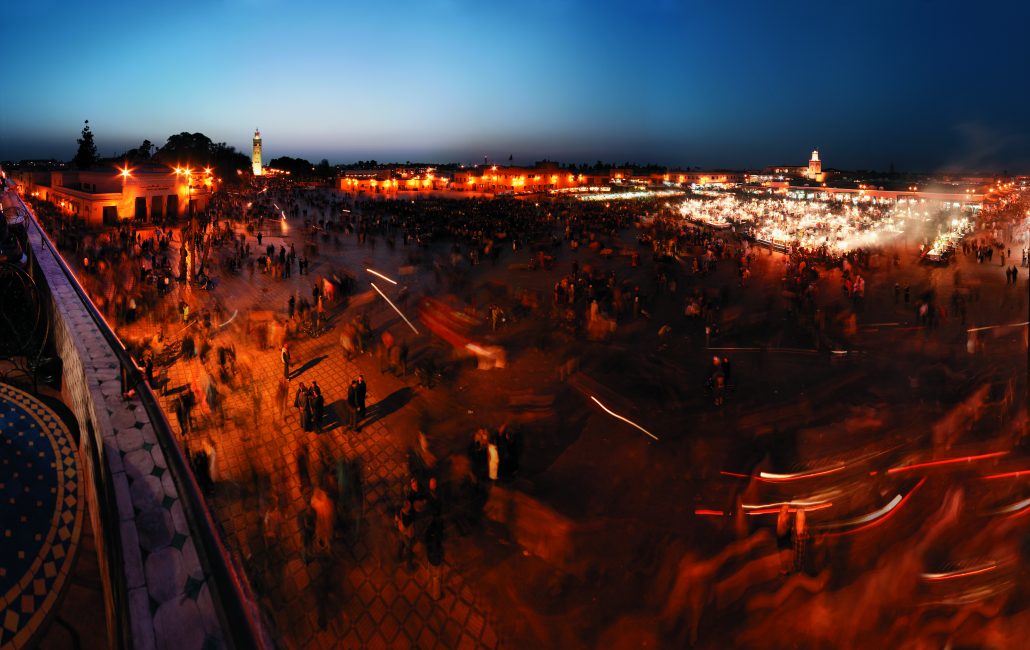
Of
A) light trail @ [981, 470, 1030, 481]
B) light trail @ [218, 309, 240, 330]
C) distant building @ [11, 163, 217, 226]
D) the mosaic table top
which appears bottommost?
light trail @ [981, 470, 1030, 481]

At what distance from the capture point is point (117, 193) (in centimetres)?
2930

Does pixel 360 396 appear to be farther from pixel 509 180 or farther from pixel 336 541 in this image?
pixel 509 180

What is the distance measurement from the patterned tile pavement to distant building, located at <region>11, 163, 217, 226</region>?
1089 inches

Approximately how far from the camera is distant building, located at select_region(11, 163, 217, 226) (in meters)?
28.8

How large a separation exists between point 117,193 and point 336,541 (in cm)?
3490

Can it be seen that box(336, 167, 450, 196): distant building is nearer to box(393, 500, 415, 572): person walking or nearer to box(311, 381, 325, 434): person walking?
box(311, 381, 325, 434): person walking

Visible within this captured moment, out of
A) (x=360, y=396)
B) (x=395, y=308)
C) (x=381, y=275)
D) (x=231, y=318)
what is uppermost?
(x=381, y=275)

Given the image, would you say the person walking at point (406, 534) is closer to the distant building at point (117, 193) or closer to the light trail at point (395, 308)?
the light trail at point (395, 308)

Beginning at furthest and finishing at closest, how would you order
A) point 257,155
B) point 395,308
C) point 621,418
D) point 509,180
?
point 257,155 → point 509,180 → point 395,308 → point 621,418

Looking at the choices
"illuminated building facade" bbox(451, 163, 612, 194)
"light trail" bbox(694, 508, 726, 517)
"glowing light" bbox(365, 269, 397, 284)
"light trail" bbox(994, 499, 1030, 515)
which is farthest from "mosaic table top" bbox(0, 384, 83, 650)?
"illuminated building facade" bbox(451, 163, 612, 194)

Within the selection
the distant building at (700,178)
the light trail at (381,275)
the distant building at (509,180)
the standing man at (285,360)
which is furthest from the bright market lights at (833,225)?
the distant building at (700,178)

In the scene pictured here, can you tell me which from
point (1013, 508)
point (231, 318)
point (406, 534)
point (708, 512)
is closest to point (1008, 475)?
point (1013, 508)

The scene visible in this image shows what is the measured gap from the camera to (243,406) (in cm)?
833

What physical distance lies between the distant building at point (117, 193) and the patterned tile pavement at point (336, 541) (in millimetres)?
27672
